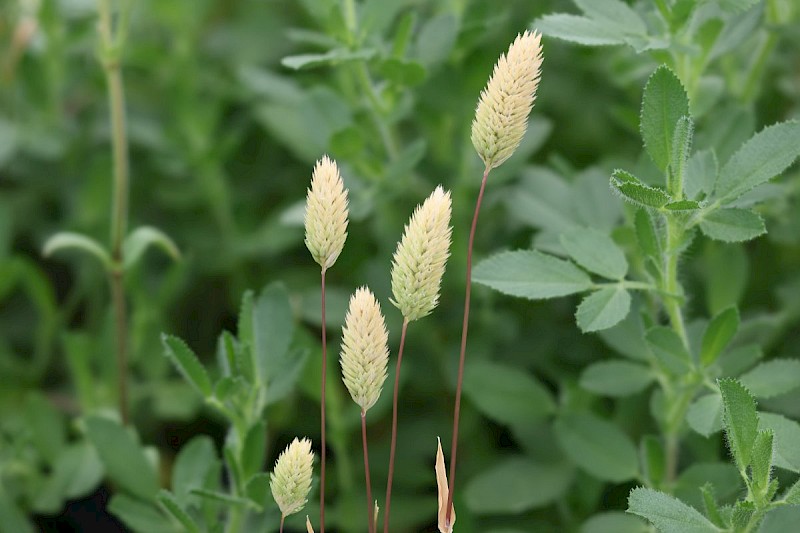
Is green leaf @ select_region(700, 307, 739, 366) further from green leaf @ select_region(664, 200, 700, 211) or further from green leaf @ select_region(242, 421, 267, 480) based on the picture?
green leaf @ select_region(242, 421, 267, 480)

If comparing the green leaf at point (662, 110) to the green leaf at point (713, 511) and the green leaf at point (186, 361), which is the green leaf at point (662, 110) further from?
the green leaf at point (186, 361)

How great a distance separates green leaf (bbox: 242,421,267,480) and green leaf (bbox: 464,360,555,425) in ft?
1.04

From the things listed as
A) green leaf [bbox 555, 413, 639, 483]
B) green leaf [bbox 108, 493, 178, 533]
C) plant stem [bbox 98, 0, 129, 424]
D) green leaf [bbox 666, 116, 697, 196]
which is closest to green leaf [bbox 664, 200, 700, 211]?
green leaf [bbox 666, 116, 697, 196]

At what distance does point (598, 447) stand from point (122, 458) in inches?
20.6

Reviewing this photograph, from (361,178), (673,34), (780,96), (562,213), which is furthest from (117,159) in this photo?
(780,96)

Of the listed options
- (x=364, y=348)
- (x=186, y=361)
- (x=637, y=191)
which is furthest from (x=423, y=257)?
(x=186, y=361)

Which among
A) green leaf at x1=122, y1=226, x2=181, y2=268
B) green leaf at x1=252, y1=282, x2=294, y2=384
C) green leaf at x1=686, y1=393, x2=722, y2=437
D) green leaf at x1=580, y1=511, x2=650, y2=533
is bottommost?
green leaf at x1=580, y1=511, x2=650, y2=533

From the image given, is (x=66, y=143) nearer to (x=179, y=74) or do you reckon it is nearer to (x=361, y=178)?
(x=179, y=74)

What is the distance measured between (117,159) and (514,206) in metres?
0.52

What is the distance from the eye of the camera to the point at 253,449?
3.02ft

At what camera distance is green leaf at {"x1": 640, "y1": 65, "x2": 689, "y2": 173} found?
32.4 inches

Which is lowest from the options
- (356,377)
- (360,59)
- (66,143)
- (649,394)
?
(649,394)

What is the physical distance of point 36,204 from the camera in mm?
1673

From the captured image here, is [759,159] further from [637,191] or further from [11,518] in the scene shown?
[11,518]
